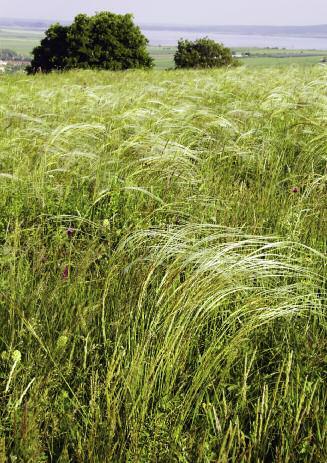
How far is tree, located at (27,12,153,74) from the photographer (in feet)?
70.8

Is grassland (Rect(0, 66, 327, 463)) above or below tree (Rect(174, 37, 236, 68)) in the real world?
below

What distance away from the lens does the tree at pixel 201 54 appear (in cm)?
2612

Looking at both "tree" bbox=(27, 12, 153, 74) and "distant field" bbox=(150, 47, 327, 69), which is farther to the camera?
"tree" bbox=(27, 12, 153, 74)

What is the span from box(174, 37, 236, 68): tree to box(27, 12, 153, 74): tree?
3.72 metres

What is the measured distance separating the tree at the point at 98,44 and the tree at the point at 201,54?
12.2ft

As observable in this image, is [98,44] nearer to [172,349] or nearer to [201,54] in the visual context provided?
[201,54]

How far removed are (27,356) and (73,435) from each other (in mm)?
358

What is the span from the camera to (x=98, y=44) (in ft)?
72.4

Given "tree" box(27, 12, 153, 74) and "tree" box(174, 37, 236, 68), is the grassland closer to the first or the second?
"tree" box(27, 12, 153, 74)

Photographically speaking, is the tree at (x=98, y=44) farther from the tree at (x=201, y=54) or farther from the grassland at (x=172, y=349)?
the grassland at (x=172, y=349)

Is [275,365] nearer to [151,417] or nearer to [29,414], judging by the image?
[151,417]

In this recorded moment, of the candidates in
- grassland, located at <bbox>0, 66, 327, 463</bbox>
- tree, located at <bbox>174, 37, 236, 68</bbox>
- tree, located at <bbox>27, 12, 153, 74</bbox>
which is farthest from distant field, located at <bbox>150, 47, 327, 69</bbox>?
grassland, located at <bbox>0, 66, 327, 463</bbox>

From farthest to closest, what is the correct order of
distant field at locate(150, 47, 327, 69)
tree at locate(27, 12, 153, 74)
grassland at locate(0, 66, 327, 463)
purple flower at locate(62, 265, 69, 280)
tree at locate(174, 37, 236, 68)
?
tree at locate(174, 37, 236, 68) → tree at locate(27, 12, 153, 74) → distant field at locate(150, 47, 327, 69) → purple flower at locate(62, 265, 69, 280) → grassland at locate(0, 66, 327, 463)

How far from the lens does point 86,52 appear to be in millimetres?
21609
